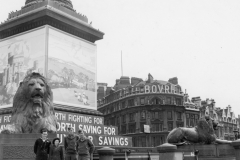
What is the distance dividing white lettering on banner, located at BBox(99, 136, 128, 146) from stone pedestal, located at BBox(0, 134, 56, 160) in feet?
57.5

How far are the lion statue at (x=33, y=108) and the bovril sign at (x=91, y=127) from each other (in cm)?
1336

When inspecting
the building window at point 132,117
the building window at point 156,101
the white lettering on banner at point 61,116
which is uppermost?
the building window at point 156,101

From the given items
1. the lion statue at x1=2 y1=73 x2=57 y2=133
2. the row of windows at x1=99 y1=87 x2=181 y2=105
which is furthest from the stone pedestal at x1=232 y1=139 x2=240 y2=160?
the row of windows at x1=99 y1=87 x2=181 y2=105

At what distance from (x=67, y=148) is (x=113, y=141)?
21.1 metres

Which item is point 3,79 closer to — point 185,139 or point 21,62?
point 21,62

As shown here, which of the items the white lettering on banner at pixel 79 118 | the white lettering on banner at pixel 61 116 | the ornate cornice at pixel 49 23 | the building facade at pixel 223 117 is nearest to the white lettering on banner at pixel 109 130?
the white lettering on banner at pixel 79 118

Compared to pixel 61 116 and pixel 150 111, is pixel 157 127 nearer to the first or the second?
pixel 150 111

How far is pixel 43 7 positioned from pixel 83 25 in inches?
246

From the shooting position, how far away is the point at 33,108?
12.9m

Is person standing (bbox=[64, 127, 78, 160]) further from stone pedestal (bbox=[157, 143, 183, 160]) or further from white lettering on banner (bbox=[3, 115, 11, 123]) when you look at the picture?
white lettering on banner (bbox=[3, 115, 11, 123])

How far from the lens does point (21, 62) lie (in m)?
45.3

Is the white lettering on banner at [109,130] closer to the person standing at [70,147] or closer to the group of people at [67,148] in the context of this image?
the group of people at [67,148]

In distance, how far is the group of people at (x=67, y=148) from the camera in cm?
1010

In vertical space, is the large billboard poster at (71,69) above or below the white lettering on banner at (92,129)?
above
